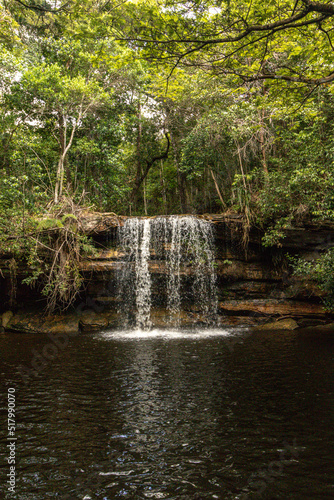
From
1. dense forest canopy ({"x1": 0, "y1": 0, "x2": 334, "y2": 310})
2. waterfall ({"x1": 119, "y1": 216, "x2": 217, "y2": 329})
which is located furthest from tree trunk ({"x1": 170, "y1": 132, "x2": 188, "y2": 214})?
waterfall ({"x1": 119, "y1": 216, "x2": 217, "y2": 329})

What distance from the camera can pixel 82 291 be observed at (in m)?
13.1

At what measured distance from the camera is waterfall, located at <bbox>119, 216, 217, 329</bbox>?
43.1 feet

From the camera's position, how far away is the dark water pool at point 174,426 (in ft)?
9.96

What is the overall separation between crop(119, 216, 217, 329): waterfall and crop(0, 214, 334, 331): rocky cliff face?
0.76 feet

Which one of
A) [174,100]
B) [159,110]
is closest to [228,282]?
[174,100]

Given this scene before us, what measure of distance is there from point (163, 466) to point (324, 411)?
8.73 feet

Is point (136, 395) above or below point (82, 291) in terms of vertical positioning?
below

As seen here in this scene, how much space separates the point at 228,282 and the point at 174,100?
308 inches

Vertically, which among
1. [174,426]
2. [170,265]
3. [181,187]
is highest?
[181,187]

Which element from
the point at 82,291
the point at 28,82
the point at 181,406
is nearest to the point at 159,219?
the point at 82,291

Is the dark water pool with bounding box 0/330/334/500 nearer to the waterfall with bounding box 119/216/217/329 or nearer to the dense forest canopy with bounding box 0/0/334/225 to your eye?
the dense forest canopy with bounding box 0/0/334/225

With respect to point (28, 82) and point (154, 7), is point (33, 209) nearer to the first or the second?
point (28, 82)

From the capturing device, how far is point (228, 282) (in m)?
13.5

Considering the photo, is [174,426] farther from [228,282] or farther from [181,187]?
[181,187]
